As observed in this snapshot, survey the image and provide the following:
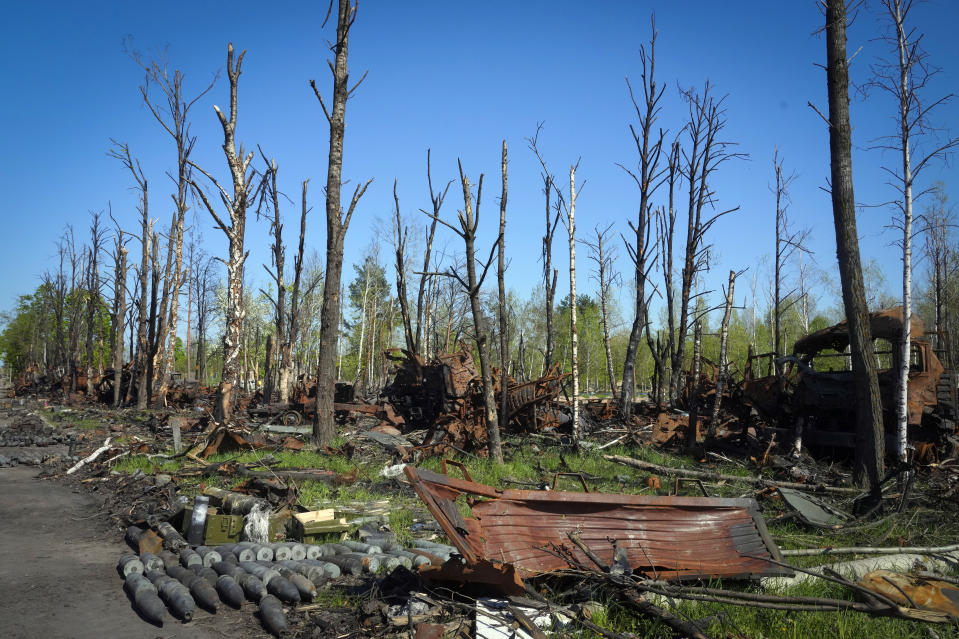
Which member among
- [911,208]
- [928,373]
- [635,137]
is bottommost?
[928,373]

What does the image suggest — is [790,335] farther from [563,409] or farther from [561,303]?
[563,409]

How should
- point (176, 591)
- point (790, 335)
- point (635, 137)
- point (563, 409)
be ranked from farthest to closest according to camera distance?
1. point (790, 335)
2. point (635, 137)
3. point (563, 409)
4. point (176, 591)

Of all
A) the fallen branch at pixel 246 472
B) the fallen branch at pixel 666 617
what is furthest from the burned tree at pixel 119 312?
the fallen branch at pixel 666 617

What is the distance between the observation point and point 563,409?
16.1 meters

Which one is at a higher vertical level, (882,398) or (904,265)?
(904,265)

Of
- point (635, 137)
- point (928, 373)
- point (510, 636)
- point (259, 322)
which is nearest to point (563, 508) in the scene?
point (510, 636)

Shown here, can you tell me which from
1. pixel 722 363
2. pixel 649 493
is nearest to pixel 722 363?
pixel 722 363

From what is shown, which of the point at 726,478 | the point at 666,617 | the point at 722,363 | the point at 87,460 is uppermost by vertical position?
the point at 722,363

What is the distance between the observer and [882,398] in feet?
34.3

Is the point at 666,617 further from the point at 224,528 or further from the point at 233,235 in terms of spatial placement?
the point at 233,235

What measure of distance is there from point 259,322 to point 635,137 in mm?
43799

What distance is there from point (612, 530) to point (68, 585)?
15.7 feet

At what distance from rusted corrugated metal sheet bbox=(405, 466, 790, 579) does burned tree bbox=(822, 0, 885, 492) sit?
430cm

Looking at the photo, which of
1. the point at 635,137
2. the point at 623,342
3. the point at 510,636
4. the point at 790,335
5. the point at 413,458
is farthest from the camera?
the point at 623,342
